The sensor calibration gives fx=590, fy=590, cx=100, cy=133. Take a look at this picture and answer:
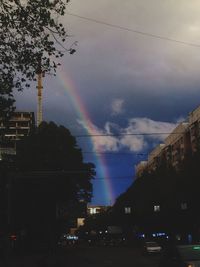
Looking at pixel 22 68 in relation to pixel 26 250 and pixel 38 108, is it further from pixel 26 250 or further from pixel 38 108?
pixel 38 108

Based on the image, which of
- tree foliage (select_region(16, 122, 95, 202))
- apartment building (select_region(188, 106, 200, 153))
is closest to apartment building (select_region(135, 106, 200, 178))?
apartment building (select_region(188, 106, 200, 153))

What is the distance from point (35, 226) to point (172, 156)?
63.4m

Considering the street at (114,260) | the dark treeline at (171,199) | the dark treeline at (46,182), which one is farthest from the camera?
the dark treeline at (171,199)

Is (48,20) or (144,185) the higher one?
(144,185)

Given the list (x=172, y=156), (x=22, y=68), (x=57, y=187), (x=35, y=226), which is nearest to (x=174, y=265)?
(x=22, y=68)

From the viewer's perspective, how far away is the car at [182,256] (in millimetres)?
17403

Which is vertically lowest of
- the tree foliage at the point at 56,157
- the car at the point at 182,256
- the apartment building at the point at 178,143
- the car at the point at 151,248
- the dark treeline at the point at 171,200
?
the car at the point at 182,256

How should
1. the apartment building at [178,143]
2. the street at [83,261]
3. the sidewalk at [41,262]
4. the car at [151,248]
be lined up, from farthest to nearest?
the apartment building at [178,143]
the car at [151,248]
the street at [83,261]
the sidewalk at [41,262]

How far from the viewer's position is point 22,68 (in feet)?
51.1

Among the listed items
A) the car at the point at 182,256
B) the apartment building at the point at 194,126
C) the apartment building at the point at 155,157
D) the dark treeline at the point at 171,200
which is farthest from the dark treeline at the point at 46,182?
the apartment building at the point at 155,157

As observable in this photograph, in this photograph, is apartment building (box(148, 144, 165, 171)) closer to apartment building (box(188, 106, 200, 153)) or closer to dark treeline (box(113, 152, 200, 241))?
apartment building (box(188, 106, 200, 153))

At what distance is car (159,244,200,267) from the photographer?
1740 centimetres

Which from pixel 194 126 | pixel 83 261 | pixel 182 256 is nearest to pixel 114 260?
pixel 83 261

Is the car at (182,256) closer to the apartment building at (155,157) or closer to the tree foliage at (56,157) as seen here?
the tree foliage at (56,157)
